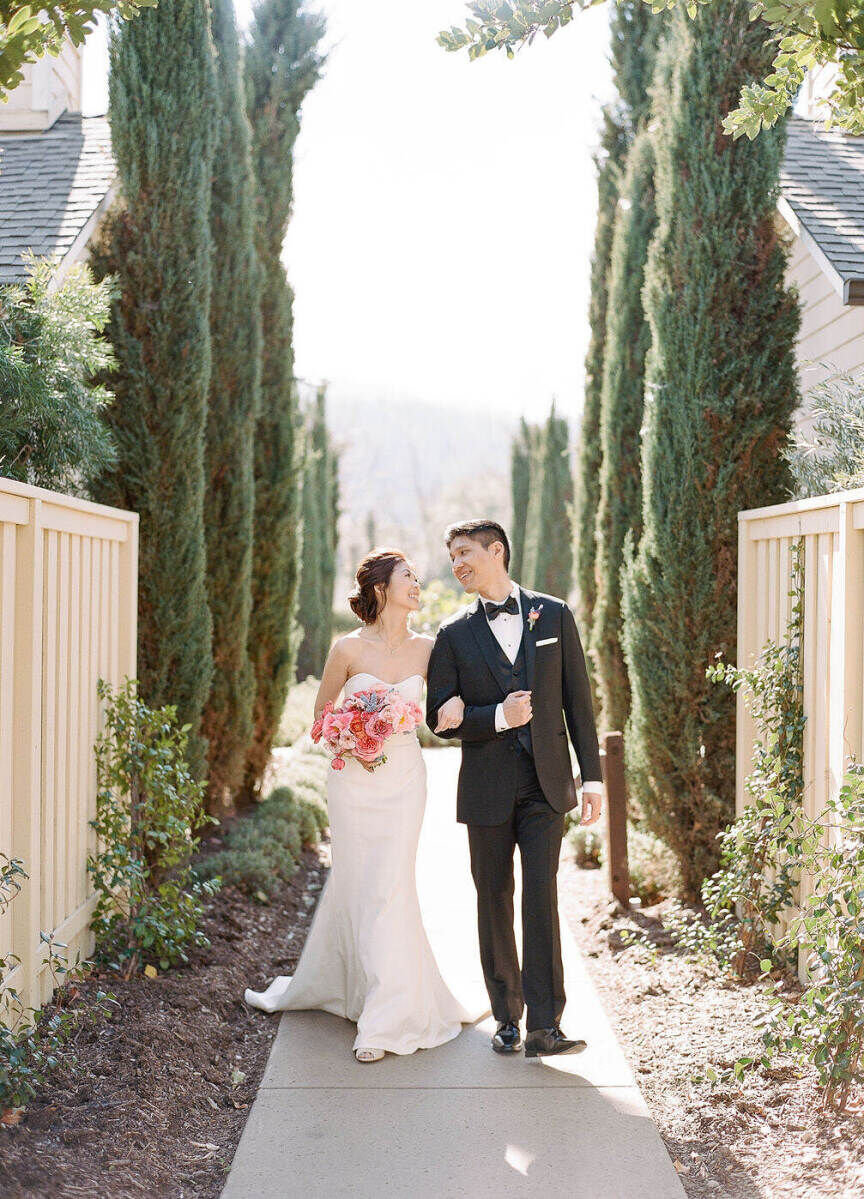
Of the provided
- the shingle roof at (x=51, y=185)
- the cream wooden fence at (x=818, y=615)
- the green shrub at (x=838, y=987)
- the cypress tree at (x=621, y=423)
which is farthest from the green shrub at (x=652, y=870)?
the shingle roof at (x=51, y=185)

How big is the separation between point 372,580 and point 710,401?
7.84ft

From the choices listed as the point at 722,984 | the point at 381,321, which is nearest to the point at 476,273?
the point at 381,321

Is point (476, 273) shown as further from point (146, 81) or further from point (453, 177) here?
point (146, 81)

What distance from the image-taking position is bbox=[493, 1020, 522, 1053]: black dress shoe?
4.49 meters

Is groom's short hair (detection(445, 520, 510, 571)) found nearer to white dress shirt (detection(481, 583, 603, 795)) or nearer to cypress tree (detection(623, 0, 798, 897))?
white dress shirt (detection(481, 583, 603, 795))

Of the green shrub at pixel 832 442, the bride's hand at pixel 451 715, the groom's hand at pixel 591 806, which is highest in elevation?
the green shrub at pixel 832 442

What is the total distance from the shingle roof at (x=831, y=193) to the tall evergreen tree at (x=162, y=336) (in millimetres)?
3938

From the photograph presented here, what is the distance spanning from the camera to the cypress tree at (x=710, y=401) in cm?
606

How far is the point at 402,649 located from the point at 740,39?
4028mm

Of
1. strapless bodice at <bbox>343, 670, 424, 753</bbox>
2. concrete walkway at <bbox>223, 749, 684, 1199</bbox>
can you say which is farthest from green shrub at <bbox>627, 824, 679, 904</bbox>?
strapless bodice at <bbox>343, 670, 424, 753</bbox>

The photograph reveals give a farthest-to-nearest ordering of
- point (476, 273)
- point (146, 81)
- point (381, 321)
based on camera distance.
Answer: point (381, 321) → point (476, 273) → point (146, 81)

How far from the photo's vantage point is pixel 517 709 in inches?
169

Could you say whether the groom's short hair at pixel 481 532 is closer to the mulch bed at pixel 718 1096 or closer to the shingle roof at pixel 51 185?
the mulch bed at pixel 718 1096

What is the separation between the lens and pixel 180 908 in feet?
17.4
